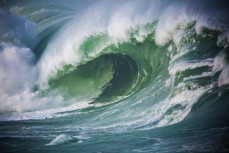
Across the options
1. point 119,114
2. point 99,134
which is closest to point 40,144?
point 99,134

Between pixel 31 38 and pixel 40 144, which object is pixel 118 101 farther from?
pixel 31 38

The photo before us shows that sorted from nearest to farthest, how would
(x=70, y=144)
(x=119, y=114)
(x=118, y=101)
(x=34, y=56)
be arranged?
(x=70, y=144) < (x=119, y=114) < (x=118, y=101) < (x=34, y=56)

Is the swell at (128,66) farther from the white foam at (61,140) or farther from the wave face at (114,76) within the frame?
the white foam at (61,140)

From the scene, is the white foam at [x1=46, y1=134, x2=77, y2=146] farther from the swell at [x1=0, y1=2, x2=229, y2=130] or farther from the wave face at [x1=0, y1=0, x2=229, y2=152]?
the swell at [x1=0, y1=2, x2=229, y2=130]

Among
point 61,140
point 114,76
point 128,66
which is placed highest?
point 128,66

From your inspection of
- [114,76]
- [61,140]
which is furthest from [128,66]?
[61,140]

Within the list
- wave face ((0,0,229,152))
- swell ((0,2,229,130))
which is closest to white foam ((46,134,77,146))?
wave face ((0,0,229,152))

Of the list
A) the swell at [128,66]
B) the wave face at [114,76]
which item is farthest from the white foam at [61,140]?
the swell at [128,66]

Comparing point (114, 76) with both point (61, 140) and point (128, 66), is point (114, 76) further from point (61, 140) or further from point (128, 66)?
point (61, 140)
